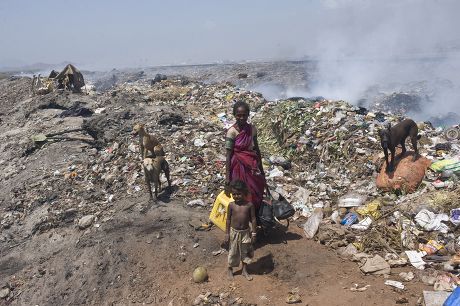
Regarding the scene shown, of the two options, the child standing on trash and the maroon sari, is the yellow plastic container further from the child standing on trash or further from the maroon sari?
the child standing on trash

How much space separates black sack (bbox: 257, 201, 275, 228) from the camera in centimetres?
446

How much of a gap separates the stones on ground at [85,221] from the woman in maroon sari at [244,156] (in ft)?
8.93

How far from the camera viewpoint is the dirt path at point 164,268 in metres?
3.78

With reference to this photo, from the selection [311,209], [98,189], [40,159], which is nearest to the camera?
[311,209]

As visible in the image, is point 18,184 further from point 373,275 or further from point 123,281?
point 373,275

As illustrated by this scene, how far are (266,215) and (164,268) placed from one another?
1.38 metres

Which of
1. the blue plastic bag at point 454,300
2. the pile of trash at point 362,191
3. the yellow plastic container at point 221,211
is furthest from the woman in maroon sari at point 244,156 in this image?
the blue plastic bag at point 454,300

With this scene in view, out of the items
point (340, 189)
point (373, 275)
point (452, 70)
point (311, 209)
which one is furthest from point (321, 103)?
point (452, 70)

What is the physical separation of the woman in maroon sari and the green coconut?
38.8 inches

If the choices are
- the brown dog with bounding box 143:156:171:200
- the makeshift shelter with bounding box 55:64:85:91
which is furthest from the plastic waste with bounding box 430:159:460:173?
the makeshift shelter with bounding box 55:64:85:91

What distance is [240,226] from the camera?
3836 mm

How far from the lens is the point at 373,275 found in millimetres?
3938

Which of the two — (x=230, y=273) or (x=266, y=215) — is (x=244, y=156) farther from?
(x=230, y=273)

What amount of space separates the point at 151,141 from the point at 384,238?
368cm
